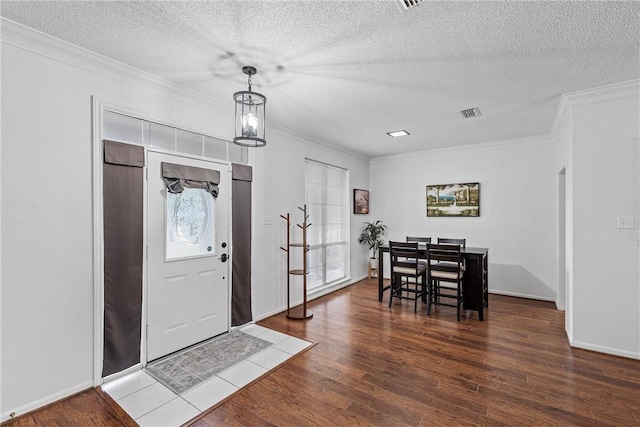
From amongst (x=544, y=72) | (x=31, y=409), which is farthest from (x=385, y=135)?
(x=31, y=409)

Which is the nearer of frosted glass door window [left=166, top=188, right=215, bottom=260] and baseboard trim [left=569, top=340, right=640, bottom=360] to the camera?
baseboard trim [left=569, top=340, right=640, bottom=360]

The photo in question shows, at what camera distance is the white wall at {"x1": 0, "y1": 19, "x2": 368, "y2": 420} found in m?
2.08

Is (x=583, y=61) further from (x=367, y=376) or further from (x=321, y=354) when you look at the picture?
(x=321, y=354)

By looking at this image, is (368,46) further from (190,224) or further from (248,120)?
(190,224)

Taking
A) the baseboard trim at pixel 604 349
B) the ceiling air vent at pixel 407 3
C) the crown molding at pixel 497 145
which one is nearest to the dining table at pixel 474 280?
the baseboard trim at pixel 604 349

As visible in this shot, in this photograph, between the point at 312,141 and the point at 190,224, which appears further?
the point at 312,141

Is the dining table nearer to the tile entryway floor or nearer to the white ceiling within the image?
the white ceiling

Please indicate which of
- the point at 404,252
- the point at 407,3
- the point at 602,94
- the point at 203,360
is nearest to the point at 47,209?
the point at 203,360

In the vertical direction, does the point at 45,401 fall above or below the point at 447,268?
below

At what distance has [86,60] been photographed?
242cm

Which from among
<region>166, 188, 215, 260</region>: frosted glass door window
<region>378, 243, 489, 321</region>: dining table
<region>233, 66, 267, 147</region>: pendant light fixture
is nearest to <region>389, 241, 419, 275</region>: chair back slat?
<region>378, 243, 489, 321</region>: dining table

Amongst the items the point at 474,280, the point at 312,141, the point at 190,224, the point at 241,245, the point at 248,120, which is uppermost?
the point at 312,141

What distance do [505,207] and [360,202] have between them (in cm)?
263

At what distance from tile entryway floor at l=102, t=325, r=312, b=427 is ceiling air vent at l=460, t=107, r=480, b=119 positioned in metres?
3.47
